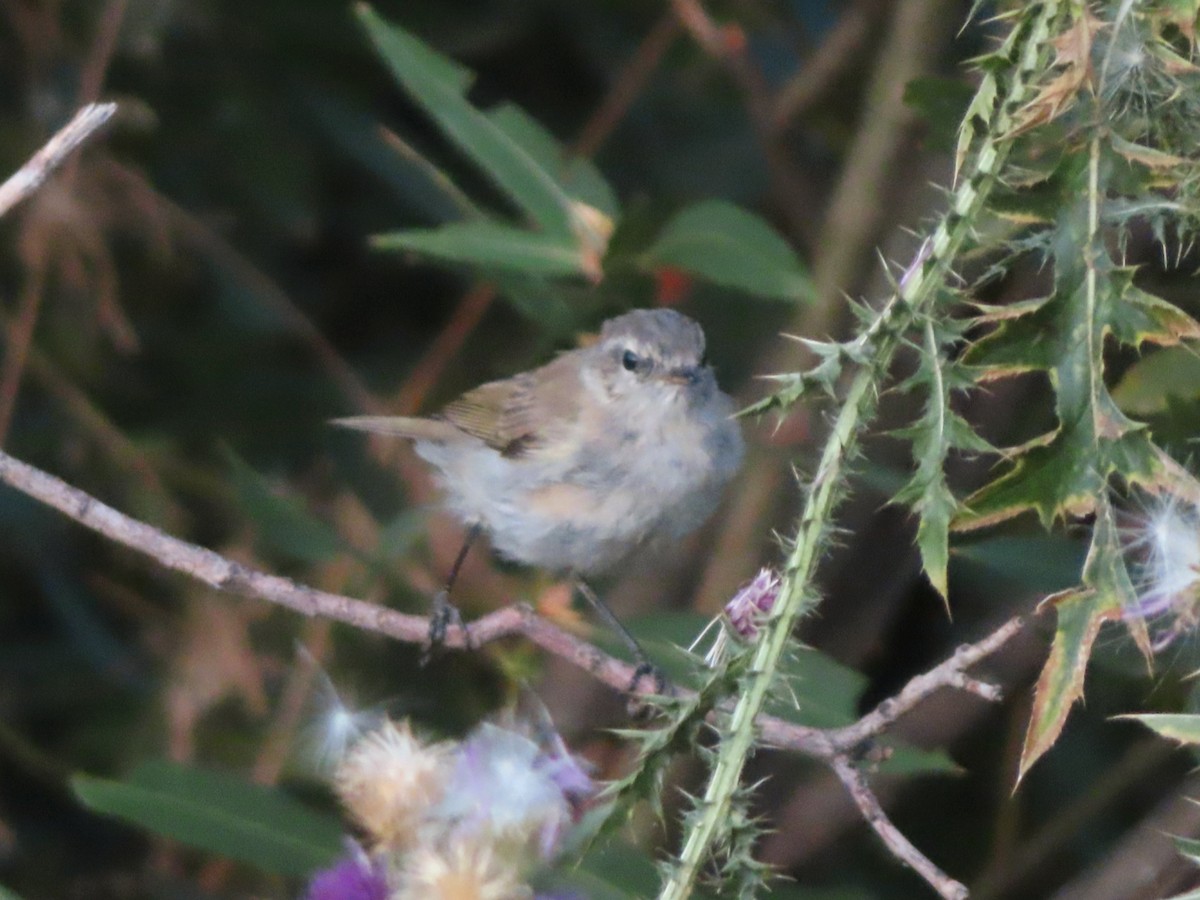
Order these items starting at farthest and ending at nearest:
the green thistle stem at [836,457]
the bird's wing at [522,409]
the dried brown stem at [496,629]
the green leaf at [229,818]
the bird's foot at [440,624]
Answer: the bird's wing at [522,409] → the green leaf at [229,818] → the bird's foot at [440,624] → the dried brown stem at [496,629] → the green thistle stem at [836,457]

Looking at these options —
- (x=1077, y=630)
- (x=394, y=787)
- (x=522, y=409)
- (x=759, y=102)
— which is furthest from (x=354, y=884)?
(x=759, y=102)

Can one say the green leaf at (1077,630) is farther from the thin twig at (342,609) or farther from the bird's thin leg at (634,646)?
the bird's thin leg at (634,646)

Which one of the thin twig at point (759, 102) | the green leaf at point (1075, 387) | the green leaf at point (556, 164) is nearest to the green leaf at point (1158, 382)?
the green leaf at point (1075, 387)

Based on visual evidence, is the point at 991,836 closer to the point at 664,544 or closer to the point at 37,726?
the point at 664,544

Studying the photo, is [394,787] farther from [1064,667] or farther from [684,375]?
[684,375]

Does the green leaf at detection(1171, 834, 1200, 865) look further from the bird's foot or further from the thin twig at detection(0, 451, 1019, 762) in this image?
the bird's foot

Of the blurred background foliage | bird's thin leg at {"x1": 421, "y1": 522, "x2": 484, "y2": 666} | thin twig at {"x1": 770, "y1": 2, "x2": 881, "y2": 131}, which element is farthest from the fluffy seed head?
thin twig at {"x1": 770, "y1": 2, "x2": 881, "y2": 131}
